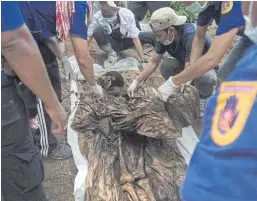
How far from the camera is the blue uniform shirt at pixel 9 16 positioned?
1.64 meters

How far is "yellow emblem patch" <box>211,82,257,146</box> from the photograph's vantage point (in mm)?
858

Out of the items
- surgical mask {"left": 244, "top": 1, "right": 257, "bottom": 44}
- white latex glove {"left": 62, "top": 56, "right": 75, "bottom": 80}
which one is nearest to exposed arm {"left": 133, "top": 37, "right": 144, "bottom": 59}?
white latex glove {"left": 62, "top": 56, "right": 75, "bottom": 80}

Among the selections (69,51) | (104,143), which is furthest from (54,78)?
(69,51)

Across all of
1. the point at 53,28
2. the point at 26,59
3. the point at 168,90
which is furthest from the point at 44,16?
the point at 26,59

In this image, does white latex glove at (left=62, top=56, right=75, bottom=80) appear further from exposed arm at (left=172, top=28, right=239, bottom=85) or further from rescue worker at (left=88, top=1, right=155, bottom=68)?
exposed arm at (left=172, top=28, right=239, bottom=85)

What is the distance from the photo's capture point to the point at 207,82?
3.89 m

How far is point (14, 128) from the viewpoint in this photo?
2084 mm

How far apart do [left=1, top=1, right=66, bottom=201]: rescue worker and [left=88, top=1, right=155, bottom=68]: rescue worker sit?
114 inches

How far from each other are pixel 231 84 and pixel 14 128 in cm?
147

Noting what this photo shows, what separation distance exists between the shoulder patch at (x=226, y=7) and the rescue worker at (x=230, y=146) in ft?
6.41

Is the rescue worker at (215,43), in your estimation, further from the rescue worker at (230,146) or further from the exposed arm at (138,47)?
the rescue worker at (230,146)

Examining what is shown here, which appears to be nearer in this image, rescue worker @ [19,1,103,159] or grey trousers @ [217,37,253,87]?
rescue worker @ [19,1,103,159]

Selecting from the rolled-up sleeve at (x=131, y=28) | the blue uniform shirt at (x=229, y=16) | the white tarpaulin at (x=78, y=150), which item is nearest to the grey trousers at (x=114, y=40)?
the rolled-up sleeve at (x=131, y=28)

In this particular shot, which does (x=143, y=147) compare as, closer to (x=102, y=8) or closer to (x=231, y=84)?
(x=231, y=84)
